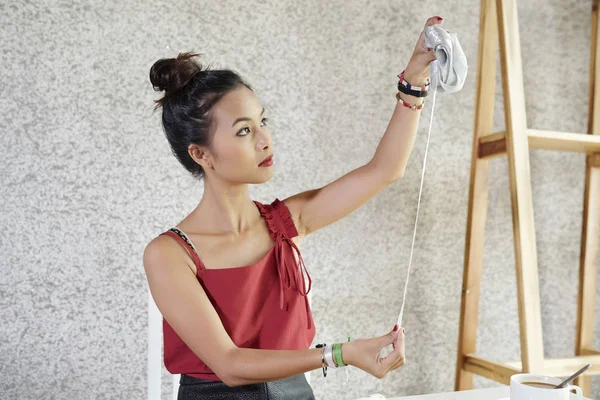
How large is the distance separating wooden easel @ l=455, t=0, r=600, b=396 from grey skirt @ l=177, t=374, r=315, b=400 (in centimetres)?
76

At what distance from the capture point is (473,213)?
2.04 metres

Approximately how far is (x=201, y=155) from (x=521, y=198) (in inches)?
37.2

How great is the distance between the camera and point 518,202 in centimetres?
184

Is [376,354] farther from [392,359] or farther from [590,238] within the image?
[590,238]

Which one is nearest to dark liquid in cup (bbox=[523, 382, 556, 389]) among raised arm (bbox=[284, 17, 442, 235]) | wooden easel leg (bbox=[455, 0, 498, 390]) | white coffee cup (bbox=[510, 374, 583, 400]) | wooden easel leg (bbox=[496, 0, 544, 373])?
white coffee cup (bbox=[510, 374, 583, 400])

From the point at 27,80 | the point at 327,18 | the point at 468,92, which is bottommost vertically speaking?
the point at 27,80

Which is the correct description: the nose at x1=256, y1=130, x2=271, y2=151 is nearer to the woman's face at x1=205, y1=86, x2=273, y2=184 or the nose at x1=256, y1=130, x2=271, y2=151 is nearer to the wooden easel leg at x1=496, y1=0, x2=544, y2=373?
the woman's face at x1=205, y1=86, x2=273, y2=184

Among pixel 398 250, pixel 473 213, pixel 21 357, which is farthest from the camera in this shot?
pixel 398 250

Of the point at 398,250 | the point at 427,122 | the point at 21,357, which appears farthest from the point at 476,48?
the point at 21,357

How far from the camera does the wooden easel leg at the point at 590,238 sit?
223cm

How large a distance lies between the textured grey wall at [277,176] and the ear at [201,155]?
58 cm

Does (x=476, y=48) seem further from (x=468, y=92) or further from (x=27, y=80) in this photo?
(x=27, y=80)

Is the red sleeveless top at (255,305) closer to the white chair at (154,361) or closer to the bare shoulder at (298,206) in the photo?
the bare shoulder at (298,206)

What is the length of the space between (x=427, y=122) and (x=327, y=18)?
0.49 metres
